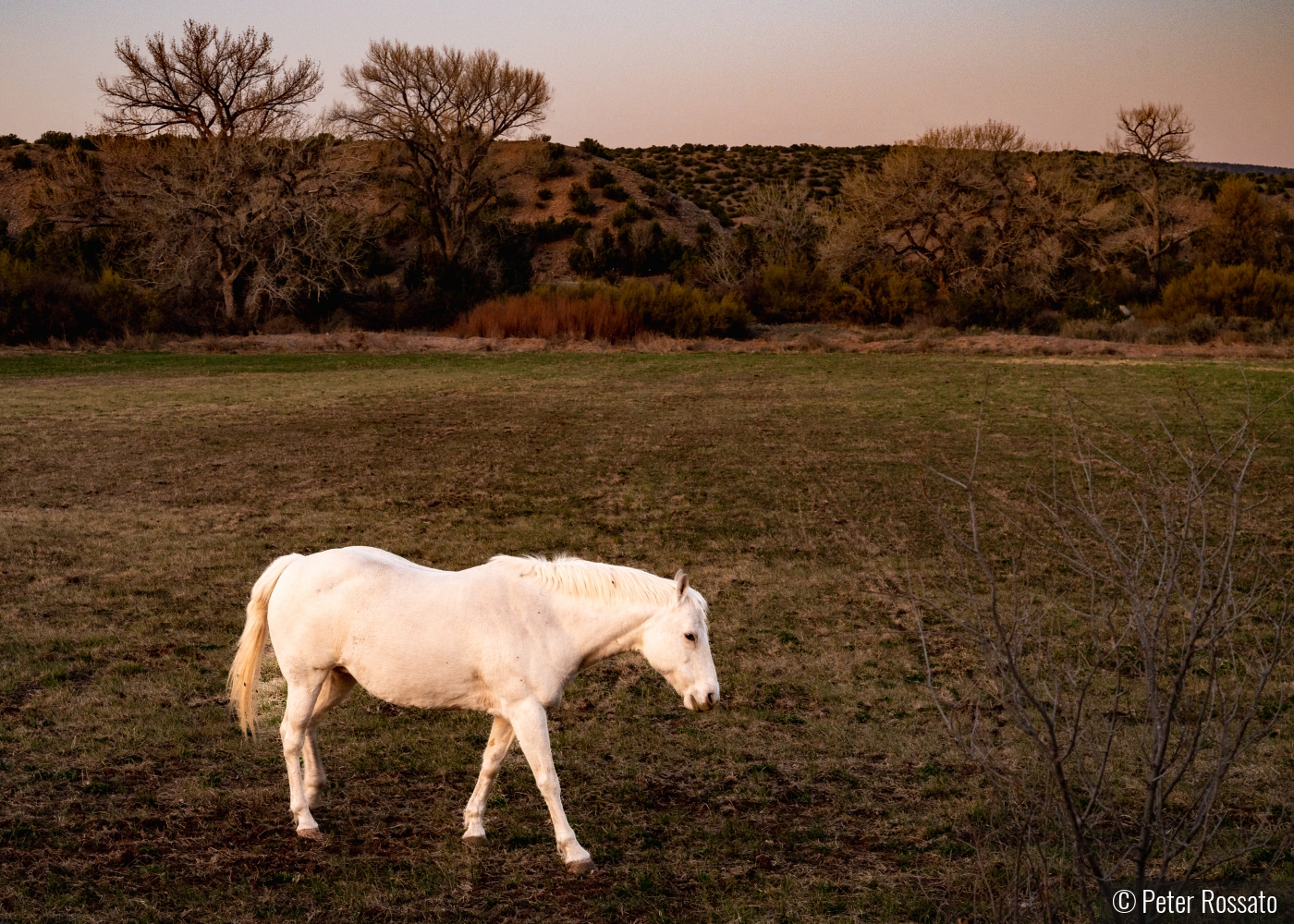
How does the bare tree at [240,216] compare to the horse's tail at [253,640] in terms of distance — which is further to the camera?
the bare tree at [240,216]

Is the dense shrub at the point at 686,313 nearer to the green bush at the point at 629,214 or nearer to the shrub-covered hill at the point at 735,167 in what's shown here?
the green bush at the point at 629,214

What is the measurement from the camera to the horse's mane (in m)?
5.12

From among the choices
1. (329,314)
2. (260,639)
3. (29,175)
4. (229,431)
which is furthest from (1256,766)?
(29,175)

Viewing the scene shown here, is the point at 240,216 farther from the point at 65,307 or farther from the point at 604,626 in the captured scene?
the point at 604,626

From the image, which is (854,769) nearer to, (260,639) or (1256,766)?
(1256,766)

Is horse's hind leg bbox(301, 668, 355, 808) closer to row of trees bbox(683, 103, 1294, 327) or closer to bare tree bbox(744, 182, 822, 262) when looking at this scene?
row of trees bbox(683, 103, 1294, 327)

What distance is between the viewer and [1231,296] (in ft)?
133

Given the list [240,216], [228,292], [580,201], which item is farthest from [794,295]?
[580,201]

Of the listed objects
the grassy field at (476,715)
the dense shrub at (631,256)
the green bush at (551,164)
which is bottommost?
the grassy field at (476,715)

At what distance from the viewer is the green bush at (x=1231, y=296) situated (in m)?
40.2

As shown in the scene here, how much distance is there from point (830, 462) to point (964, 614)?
25.9ft

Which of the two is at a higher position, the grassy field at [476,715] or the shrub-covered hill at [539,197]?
the shrub-covered hill at [539,197]

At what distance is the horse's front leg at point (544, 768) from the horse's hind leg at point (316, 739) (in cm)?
115

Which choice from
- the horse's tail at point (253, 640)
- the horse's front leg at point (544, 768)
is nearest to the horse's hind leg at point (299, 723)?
the horse's tail at point (253, 640)
